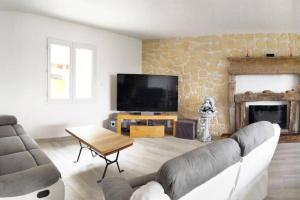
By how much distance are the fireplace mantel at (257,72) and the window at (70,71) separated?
3.14 meters

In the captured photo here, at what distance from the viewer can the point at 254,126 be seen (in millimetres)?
1965

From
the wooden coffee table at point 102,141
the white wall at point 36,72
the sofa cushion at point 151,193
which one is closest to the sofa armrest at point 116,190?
the sofa cushion at point 151,193

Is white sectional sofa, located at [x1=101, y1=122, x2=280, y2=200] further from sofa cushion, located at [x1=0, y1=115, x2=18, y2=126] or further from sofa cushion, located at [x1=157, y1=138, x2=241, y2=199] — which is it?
sofa cushion, located at [x1=0, y1=115, x2=18, y2=126]

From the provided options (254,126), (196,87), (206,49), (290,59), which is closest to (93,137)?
(254,126)

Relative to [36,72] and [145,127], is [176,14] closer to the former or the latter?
[145,127]

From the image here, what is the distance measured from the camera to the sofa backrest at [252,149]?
1688 millimetres

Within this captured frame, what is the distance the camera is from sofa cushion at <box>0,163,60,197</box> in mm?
1552

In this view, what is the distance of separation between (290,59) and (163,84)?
9.11 ft

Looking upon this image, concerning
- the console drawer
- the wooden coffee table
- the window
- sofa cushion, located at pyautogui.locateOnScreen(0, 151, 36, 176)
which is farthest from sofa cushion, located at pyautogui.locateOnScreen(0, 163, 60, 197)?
the console drawer

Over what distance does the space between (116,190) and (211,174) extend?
1.82 feet

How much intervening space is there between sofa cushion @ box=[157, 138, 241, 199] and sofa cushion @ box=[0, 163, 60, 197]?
1031mm

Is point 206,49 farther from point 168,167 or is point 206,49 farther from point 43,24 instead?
point 168,167

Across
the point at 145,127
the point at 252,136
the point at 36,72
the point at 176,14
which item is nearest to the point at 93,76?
the point at 36,72

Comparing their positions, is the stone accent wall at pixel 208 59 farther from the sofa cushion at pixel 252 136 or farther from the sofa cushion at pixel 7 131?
the sofa cushion at pixel 7 131
